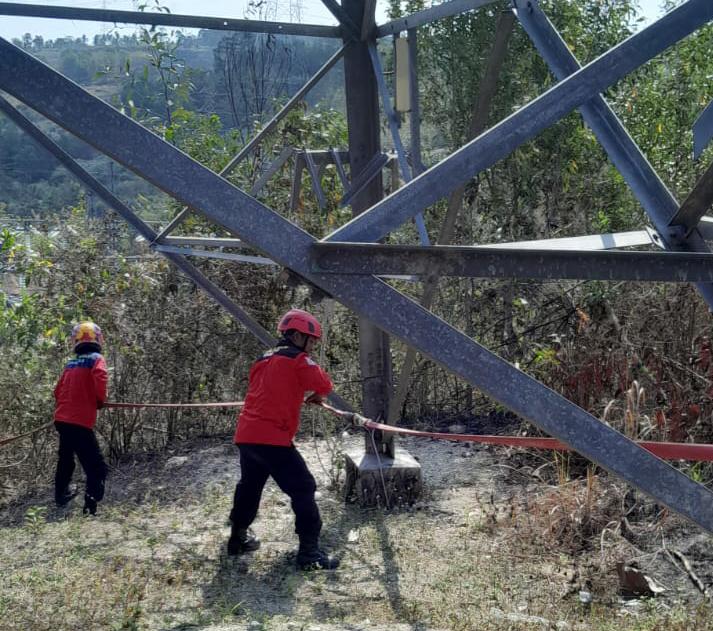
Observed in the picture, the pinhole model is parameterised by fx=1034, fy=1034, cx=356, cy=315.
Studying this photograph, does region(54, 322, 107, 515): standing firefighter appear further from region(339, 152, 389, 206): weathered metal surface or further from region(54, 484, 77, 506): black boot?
region(339, 152, 389, 206): weathered metal surface

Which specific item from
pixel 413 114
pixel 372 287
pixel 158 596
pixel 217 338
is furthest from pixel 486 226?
pixel 372 287

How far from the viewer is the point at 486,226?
34.0ft

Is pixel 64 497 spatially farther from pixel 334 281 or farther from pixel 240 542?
pixel 334 281

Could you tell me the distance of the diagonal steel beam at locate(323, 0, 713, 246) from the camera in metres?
3.51

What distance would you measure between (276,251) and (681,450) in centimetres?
214

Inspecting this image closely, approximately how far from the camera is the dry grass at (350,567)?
16.8 feet

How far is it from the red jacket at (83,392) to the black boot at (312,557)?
241 cm

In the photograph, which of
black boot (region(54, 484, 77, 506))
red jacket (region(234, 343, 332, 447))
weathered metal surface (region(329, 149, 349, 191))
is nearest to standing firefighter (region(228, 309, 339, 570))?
red jacket (region(234, 343, 332, 447))

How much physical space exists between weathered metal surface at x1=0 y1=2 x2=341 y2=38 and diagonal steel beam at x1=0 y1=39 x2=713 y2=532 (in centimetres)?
291

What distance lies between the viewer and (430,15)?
20.1 ft

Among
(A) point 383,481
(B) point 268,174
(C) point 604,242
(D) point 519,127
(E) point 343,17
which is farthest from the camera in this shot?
(B) point 268,174

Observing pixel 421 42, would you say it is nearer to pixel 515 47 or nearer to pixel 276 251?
pixel 515 47

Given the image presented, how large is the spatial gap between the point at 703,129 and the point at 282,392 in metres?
3.03

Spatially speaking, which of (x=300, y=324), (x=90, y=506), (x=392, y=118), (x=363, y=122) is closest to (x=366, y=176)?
(x=363, y=122)
